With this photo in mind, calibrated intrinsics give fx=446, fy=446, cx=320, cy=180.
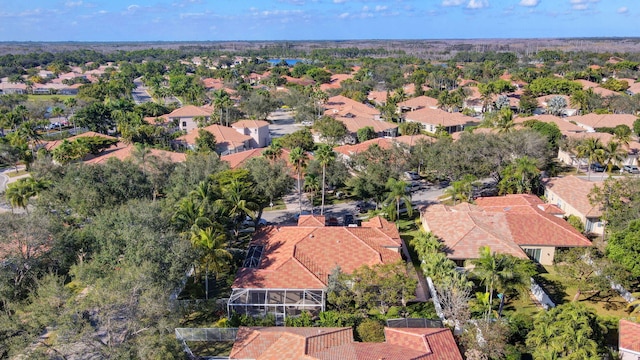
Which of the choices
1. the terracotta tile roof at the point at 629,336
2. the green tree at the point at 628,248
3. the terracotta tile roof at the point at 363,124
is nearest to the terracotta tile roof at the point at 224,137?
the terracotta tile roof at the point at 363,124

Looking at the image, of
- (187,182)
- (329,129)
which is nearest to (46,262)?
(187,182)

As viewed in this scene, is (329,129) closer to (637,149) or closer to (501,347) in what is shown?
(637,149)

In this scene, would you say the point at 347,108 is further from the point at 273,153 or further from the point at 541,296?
the point at 541,296

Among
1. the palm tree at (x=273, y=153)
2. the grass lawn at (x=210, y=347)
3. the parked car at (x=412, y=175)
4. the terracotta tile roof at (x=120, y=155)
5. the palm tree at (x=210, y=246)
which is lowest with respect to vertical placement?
the grass lawn at (x=210, y=347)

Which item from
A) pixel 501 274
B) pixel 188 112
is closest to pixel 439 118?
pixel 188 112

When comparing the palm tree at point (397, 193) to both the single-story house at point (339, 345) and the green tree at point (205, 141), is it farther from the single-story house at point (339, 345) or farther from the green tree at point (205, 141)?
the green tree at point (205, 141)
